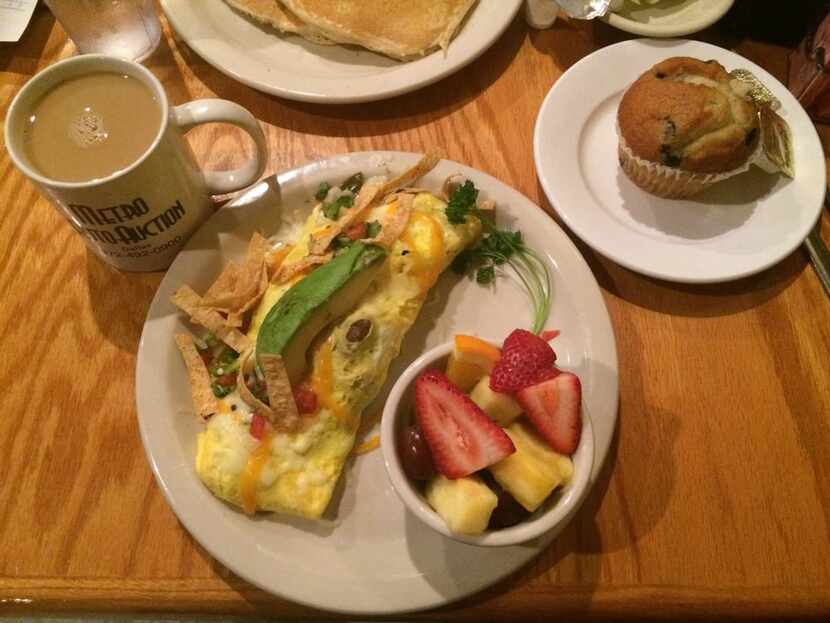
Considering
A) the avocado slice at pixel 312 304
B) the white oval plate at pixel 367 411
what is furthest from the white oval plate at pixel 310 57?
the avocado slice at pixel 312 304

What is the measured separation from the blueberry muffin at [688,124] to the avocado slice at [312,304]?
1.68 feet

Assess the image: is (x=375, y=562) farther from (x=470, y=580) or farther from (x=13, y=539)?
(x=13, y=539)

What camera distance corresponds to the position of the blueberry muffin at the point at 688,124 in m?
1.13

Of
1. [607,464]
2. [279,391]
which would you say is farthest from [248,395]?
[607,464]

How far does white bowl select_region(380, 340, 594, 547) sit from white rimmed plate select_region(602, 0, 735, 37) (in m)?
0.86

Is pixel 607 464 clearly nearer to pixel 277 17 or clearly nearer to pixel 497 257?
pixel 497 257

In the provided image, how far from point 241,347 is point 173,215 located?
233mm

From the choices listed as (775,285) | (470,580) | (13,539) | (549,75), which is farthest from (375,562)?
(549,75)

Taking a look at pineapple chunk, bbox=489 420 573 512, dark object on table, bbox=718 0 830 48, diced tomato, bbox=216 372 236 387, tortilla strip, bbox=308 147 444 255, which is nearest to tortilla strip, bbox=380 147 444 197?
tortilla strip, bbox=308 147 444 255

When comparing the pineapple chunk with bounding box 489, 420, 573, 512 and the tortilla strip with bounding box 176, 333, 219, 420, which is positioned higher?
the pineapple chunk with bounding box 489, 420, 573, 512

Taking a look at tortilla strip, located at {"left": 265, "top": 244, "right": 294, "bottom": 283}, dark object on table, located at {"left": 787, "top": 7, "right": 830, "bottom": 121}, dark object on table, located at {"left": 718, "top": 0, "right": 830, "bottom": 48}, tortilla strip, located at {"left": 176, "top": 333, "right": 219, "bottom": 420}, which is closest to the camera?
tortilla strip, located at {"left": 176, "top": 333, "right": 219, "bottom": 420}

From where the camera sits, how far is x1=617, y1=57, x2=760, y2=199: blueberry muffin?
113cm

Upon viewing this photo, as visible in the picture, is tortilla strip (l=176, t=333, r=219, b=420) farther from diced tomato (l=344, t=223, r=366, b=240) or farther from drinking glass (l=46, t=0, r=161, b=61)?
drinking glass (l=46, t=0, r=161, b=61)

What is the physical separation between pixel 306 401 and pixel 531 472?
0.36 meters
